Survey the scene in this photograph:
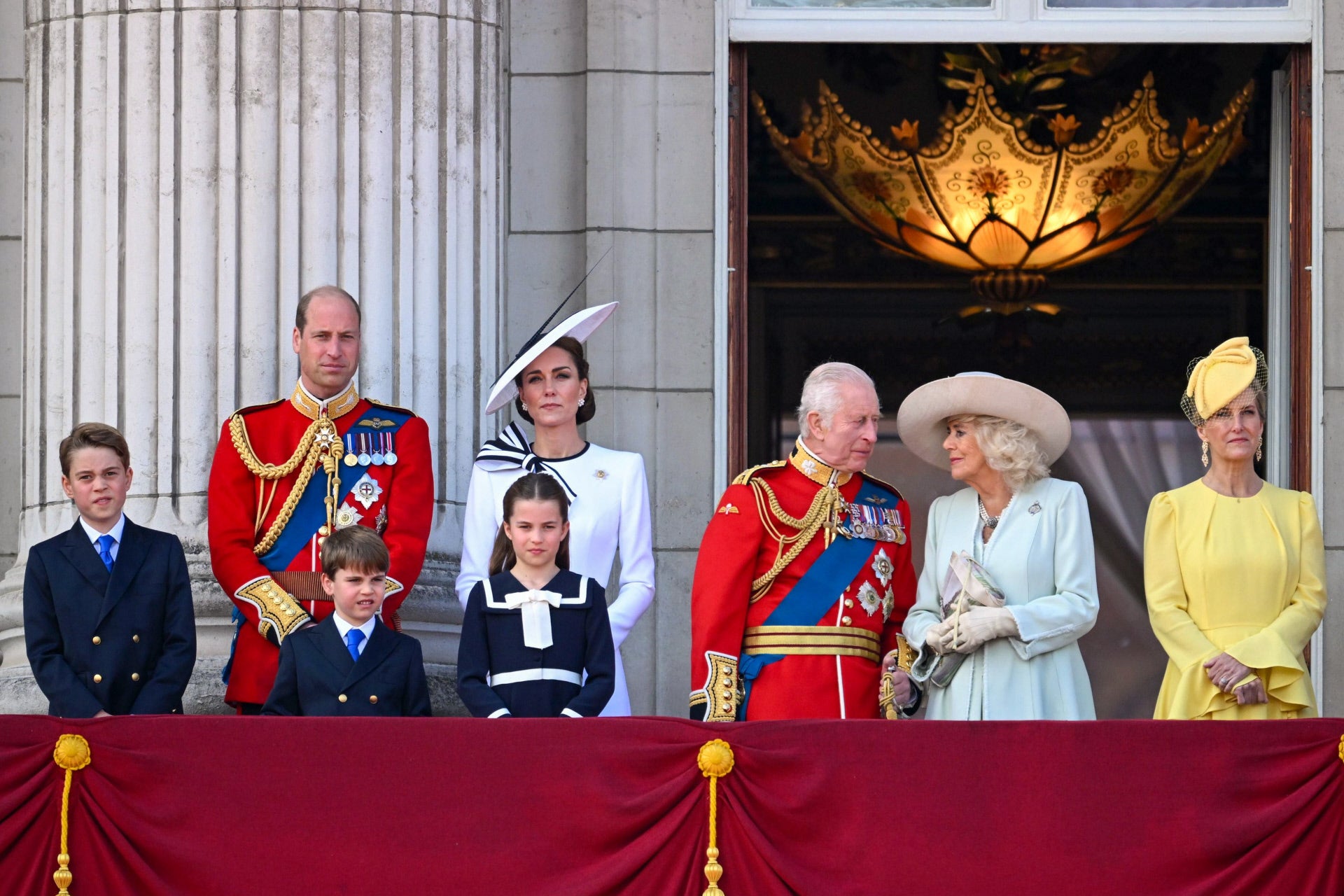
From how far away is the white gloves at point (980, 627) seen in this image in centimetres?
643

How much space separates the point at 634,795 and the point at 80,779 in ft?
4.54

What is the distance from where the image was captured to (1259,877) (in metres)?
5.79

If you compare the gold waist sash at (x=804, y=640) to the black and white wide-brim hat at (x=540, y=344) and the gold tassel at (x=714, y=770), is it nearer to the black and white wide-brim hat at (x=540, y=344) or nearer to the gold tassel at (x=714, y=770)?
the gold tassel at (x=714, y=770)

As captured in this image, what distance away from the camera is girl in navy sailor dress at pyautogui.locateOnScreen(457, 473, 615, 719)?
20.8ft

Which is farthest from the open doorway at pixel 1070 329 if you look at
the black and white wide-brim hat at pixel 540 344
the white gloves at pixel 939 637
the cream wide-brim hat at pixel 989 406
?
the white gloves at pixel 939 637

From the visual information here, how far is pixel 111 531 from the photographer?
6602 millimetres

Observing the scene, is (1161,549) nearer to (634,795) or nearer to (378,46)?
(634,795)

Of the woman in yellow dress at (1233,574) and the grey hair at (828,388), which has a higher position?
the grey hair at (828,388)

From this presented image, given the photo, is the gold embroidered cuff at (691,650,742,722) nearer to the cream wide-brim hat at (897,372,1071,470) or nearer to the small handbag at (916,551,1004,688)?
the small handbag at (916,551,1004,688)

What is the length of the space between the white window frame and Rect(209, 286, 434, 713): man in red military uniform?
8.93ft

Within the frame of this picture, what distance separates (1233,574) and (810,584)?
1185 mm

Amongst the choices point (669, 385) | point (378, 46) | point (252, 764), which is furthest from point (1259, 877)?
point (378, 46)

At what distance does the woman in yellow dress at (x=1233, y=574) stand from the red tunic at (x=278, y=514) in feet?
7.01

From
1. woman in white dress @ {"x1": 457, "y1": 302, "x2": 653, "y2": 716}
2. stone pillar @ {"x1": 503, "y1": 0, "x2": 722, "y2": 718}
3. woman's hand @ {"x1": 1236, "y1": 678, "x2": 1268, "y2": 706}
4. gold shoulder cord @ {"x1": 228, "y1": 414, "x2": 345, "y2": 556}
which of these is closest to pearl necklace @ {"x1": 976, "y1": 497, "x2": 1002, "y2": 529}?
woman's hand @ {"x1": 1236, "y1": 678, "x2": 1268, "y2": 706}
